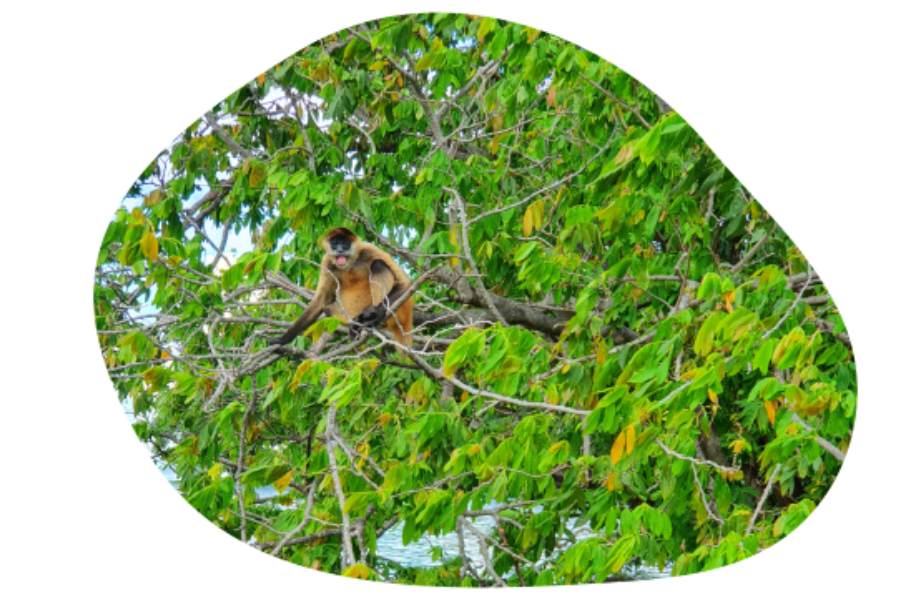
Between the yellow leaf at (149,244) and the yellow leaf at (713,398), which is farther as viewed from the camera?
the yellow leaf at (149,244)

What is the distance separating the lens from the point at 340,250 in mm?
3381

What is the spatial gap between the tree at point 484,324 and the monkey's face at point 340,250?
0.05 meters

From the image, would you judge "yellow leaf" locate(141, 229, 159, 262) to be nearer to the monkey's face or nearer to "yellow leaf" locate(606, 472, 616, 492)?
the monkey's face

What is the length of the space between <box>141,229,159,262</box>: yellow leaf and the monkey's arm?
14.8 inches

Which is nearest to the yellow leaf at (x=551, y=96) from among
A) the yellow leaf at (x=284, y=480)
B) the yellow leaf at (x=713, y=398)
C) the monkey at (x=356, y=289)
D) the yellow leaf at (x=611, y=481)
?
the monkey at (x=356, y=289)

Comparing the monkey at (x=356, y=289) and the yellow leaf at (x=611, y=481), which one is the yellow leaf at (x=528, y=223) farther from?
the yellow leaf at (x=611, y=481)

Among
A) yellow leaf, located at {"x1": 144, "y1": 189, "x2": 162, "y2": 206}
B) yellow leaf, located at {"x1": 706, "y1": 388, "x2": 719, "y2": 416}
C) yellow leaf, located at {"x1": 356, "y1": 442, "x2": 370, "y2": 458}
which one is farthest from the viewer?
yellow leaf, located at {"x1": 356, "y1": 442, "x2": 370, "y2": 458}

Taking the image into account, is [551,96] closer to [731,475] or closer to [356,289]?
[356,289]

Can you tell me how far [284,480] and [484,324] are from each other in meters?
0.66

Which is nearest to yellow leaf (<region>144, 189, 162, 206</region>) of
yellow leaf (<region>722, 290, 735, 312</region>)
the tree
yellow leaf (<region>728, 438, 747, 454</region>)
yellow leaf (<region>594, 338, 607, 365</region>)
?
the tree

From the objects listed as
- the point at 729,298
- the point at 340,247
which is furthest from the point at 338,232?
the point at 729,298

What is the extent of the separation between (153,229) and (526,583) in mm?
1279

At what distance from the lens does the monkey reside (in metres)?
3.37

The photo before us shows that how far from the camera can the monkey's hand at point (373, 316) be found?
3418mm
